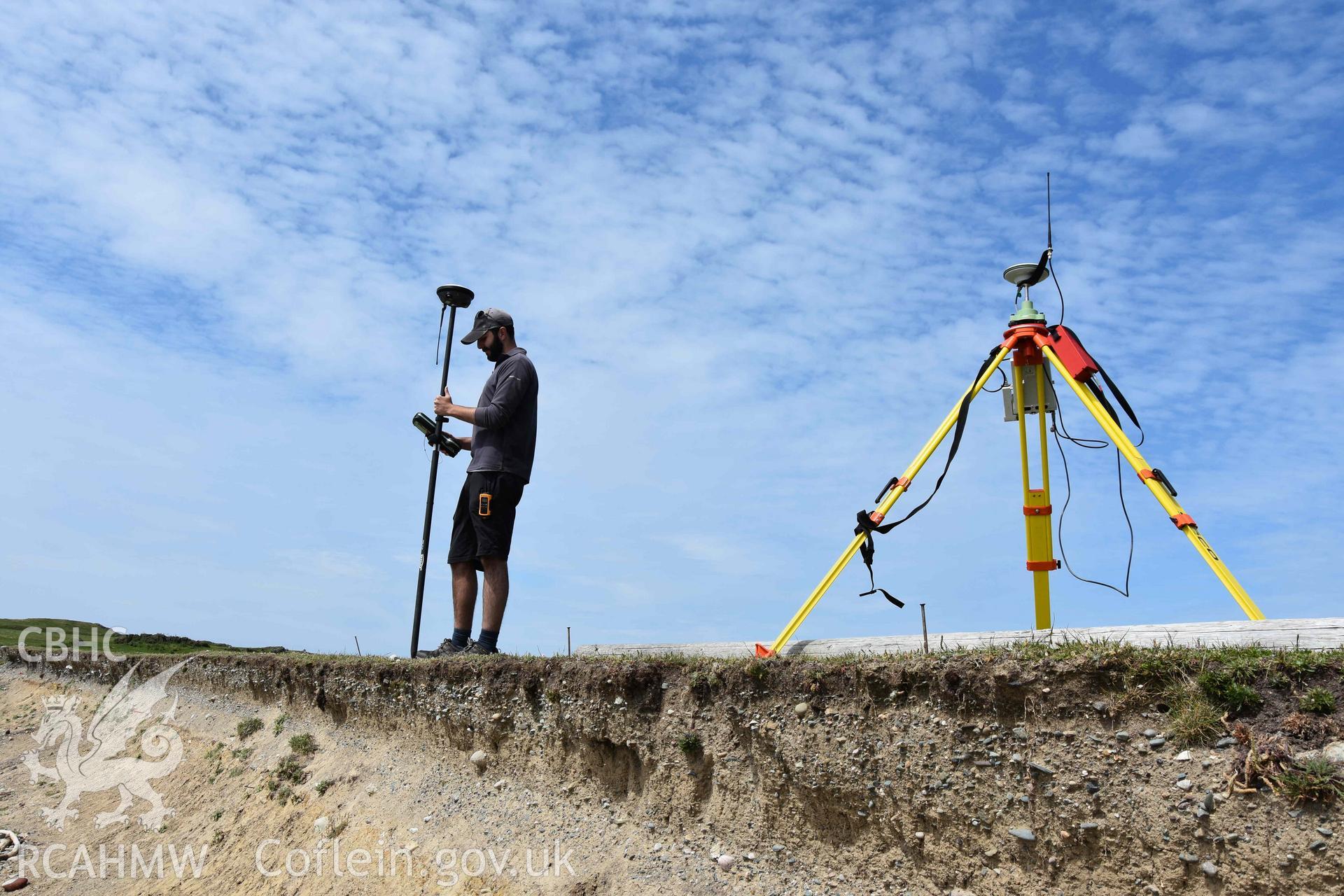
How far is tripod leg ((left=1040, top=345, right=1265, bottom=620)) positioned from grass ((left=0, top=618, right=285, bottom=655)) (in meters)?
12.2

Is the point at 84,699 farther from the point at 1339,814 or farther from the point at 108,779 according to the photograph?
the point at 1339,814

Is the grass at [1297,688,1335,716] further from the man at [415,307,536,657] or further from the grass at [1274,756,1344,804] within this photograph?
the man at [415,307,536,657]

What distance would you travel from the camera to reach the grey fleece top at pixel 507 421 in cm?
702

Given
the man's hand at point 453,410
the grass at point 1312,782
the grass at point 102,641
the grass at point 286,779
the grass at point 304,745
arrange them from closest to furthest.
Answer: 1. the grass at point 1312,782
2. the man's hand at point 453,410
3. the grass at point 286,779
4. the grass at point 304,745
5. the grass at point 102,641

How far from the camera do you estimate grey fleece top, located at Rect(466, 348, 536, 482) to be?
23.0 ft

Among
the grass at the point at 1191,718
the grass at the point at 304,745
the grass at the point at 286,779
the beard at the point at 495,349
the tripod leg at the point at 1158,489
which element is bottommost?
the grass at the point at 286,779

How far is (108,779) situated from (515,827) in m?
7.46

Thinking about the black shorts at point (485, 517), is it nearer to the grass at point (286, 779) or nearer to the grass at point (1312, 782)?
the grass at point (286, 779)

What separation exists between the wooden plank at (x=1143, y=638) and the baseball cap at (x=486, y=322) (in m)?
3.30

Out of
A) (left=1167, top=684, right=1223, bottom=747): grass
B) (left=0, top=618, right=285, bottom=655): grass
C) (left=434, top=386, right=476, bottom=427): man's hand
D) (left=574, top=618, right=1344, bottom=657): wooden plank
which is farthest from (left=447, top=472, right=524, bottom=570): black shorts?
(left=0, top=618, right=285, bottom=655): grass

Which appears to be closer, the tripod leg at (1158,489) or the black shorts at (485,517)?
the tripod leg at (1158,489)

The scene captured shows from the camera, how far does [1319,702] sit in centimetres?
351

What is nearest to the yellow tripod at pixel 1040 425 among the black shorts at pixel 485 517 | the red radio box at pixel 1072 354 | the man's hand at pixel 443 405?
the red radio box at pixel 1072 354

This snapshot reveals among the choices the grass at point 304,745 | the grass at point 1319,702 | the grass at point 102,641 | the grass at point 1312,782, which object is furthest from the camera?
the grass at point 102,641
